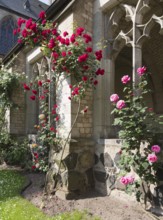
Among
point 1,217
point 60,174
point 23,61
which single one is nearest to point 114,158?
point 60,174

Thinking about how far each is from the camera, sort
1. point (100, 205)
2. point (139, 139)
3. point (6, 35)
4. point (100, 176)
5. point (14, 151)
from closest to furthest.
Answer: point (139, 139), point (100, 205), point (100, 176), point (14, 151), point (6, 35)

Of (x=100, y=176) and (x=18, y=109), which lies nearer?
(x=100, y=176)

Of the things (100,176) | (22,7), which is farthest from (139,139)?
(22,7)

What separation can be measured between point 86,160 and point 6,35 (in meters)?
15.0

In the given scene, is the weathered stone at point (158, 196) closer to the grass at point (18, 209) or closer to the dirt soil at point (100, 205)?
the dirt soil at point (100, 205)

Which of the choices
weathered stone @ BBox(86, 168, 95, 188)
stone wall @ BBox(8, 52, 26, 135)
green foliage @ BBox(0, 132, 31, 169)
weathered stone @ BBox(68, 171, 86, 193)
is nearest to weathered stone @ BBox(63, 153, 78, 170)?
weathered stone @ BBox(68, 171, 86, 193)

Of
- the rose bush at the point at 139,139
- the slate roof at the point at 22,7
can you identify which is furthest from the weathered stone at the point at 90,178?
the slate roof at the point at 22,7

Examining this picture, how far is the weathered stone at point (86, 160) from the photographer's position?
417 cm

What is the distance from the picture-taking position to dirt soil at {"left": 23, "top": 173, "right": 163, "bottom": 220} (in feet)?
10.4

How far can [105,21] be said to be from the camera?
14.8ft

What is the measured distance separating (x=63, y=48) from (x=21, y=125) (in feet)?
14.5

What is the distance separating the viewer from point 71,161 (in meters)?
4.05

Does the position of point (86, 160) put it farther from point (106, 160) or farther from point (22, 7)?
point (22, 7)

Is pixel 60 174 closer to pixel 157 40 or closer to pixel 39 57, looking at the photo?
pixel 39 57
